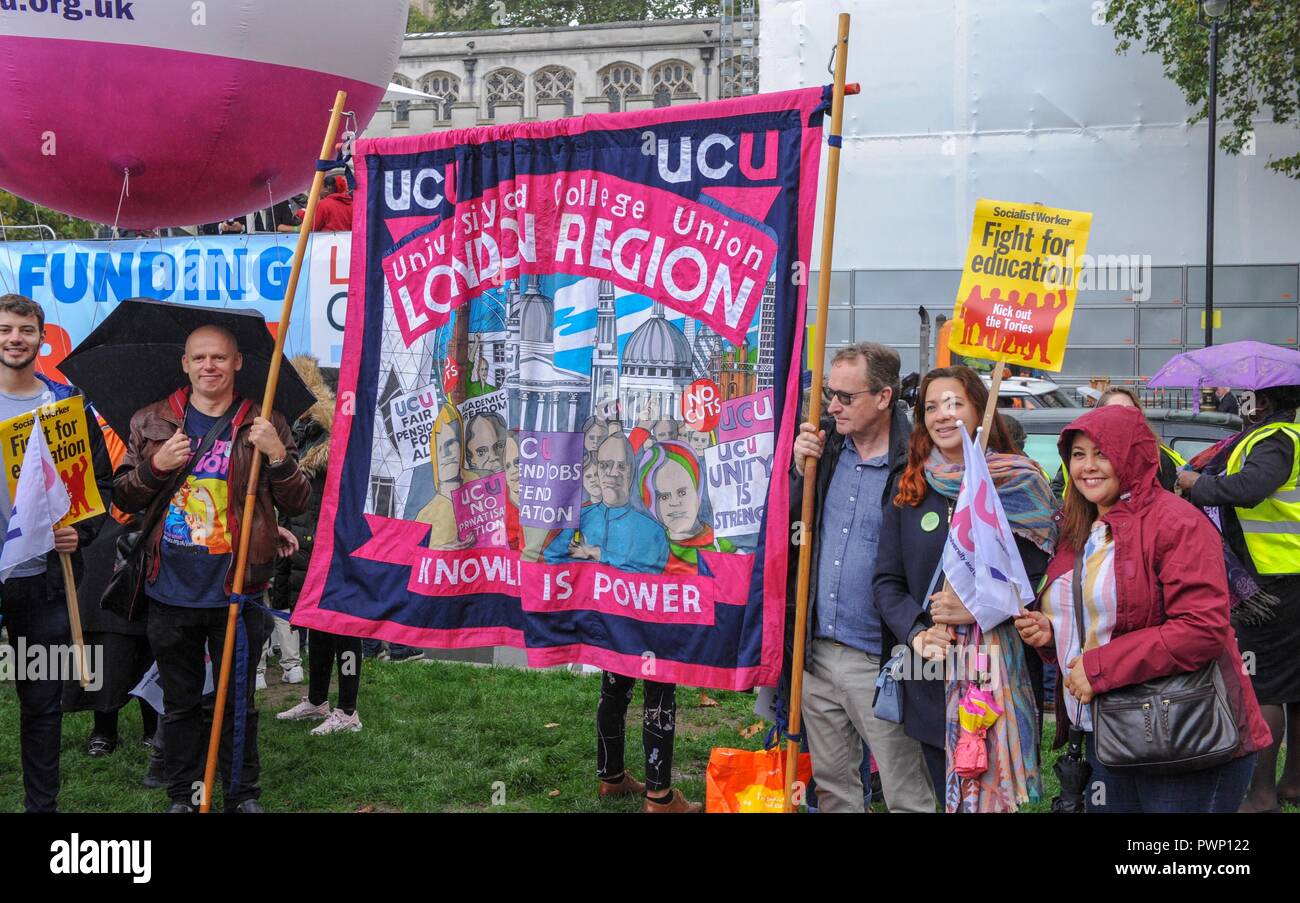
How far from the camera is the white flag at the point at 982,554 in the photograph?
3.88m

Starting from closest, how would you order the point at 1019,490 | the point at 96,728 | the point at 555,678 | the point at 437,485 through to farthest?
the point at 1019,490 < the point at 437,485 < the point at 96,728 < the point at 555,678

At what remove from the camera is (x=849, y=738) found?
456 centimetres

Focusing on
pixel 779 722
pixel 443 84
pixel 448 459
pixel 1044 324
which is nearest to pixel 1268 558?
pixel 1044 324

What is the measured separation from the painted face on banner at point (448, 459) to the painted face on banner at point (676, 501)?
861 millimetres

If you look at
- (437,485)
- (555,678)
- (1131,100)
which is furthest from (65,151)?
(1131,100)

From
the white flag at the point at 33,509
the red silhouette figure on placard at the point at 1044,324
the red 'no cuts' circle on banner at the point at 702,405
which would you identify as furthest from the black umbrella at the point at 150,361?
the red silhouette figure on placard at the point at 1044,324

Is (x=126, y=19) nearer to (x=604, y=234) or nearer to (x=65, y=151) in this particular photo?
(x=65, y=151)

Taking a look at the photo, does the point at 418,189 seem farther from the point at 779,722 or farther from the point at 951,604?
the point at 951,604

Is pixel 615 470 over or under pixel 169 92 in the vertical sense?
under

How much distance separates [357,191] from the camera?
5.15 m

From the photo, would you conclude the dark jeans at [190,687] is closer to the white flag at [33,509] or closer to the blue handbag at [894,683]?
the white flag at [33,509]

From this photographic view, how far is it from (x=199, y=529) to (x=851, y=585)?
2768mm

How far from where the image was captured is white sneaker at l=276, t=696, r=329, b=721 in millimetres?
7129

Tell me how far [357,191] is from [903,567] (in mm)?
2715
